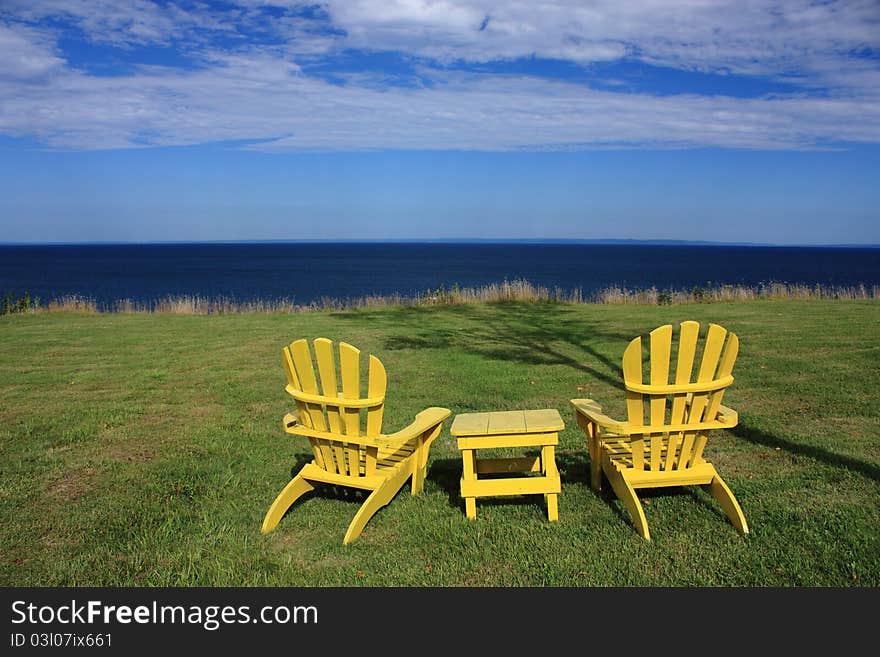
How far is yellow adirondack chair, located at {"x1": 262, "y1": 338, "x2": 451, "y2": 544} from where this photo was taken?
3.82 meters

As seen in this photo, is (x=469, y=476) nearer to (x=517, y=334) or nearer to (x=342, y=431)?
(x=342, y=431)

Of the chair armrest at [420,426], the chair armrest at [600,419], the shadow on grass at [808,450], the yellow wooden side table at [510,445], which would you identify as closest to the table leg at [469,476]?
the yellow wooden side table at [510,445]

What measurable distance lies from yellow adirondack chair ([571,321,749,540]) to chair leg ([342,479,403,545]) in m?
1.29

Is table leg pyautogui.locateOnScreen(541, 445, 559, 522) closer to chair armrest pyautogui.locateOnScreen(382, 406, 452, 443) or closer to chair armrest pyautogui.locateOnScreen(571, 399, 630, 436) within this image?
chair armrest pyautogui.locateOnScreen(571, 399, 630, 436)

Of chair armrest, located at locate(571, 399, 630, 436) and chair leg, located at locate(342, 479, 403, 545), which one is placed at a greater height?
chair armrest, located at locate(571, 399, 630, 436)

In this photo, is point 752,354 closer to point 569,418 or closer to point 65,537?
point 569,418

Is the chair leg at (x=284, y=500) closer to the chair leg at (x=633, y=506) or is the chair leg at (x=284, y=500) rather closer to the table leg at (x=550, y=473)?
the table leg at (x=550, y=473)

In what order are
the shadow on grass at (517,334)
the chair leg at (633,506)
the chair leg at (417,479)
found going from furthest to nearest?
the shadow on grass at (517,334) → the chair leg at (417,479) → the chair leg at (633,506)

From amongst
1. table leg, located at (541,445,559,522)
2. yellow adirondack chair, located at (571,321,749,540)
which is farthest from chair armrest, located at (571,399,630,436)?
table leg, located at (541,445,559,522)

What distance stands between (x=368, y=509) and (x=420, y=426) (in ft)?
2.09

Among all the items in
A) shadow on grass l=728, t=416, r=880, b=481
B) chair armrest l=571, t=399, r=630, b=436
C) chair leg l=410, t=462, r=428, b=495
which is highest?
chair armrest l=571, t=399, r=630, b=436

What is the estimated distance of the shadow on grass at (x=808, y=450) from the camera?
4596 mm

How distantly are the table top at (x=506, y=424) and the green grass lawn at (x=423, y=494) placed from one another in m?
0.55

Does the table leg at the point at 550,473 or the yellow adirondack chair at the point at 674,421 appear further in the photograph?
the table leg at the point at 550,473
